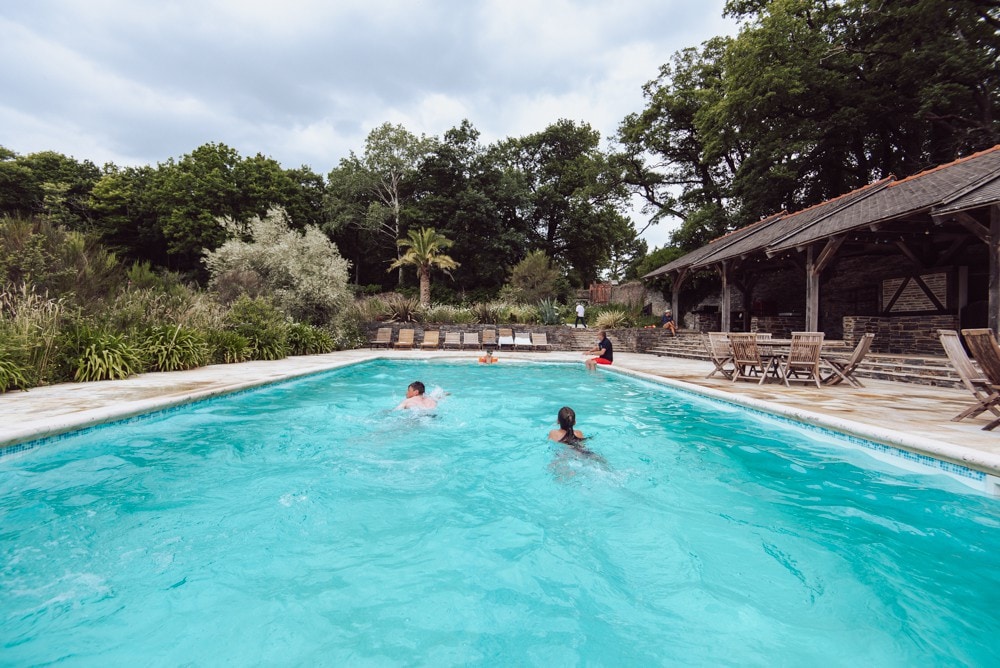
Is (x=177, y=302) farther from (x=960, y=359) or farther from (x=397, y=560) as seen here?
(x=960, y=359)

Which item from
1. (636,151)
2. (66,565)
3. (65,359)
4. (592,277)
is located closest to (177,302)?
(65,359)

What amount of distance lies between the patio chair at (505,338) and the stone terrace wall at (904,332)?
10.5 meters

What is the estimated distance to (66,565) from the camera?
267 cm

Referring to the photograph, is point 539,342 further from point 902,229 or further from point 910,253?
point 910,253

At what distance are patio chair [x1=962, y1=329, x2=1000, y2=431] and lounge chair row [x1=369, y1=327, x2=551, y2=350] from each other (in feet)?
43.7

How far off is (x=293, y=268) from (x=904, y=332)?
61.4ft

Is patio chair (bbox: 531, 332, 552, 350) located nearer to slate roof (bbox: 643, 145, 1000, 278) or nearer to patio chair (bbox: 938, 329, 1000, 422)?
slate roof (bbox: 643, 145, 1000, 278)

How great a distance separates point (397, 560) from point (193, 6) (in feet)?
44.8

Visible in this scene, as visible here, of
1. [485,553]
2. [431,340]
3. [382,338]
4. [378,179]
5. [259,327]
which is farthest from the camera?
[378,179]

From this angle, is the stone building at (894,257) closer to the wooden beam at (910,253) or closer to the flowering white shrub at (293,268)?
the wooden beam at (910,253)

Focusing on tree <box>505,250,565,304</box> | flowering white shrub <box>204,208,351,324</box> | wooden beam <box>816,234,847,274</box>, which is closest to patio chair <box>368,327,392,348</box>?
flowering white shrub <box>204,208,351,324</box>

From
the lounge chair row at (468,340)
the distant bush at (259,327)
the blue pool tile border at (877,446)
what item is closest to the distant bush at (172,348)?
the distant bush at (259,327)

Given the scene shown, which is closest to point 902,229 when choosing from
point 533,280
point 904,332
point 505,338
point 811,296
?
point 811,296

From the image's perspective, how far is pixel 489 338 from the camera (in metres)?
17.7
